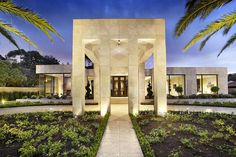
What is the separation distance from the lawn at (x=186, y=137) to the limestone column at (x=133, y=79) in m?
1.53

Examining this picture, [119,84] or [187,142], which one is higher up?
[119,84]

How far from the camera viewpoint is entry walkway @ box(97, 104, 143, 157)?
22.0 ft

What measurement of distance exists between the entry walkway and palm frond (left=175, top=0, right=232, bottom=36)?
3995mm

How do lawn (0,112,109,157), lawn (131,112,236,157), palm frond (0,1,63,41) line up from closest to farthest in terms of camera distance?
palm frond (0,1,63,41), lawn (0,112,109,157), lawn (131,112,236,157)

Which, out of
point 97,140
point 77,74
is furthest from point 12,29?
point 77,74

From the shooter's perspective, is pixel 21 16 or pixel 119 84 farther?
pixel 119 84

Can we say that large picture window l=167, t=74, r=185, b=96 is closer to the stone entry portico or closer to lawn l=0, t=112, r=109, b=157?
the stone entry portico

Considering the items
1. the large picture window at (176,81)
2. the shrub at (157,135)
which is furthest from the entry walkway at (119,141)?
the large picture window at (176,81)

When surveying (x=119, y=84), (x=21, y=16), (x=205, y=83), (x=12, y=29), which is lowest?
(x=119, y=84)

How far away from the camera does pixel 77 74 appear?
1221 centimetres

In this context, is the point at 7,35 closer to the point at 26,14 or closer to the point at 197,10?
the point at 26,14

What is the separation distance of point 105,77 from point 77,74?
164 centimetres

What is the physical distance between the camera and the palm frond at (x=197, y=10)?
4.91 metres

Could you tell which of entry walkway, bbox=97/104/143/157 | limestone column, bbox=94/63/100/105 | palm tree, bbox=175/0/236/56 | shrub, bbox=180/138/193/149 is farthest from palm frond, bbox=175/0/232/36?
limestone column, bbox=94/63/100/105
